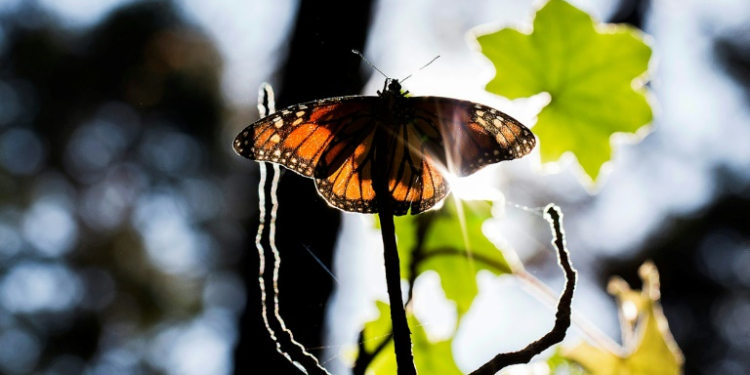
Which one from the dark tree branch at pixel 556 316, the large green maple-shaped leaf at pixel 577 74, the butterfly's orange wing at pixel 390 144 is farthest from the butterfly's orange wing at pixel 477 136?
the large green maple-shaped leaf at pixel 577 74

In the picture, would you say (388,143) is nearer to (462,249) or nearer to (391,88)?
(391,88)

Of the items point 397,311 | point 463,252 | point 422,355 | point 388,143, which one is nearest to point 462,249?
point 463,252

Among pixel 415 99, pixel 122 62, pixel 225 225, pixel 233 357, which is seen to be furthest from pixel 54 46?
pixel 415 99

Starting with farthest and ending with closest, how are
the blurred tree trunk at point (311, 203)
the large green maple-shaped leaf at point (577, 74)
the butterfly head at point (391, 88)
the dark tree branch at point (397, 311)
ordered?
the large green maple-shaped leaf at point (577, 74)
the blurred tree trunk at point (311, 203)
the butterfly head at point (391, 88)
the dark tree branch at point (397, 311)

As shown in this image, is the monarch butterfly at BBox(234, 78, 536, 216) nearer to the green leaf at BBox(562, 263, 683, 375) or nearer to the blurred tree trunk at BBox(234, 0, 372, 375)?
the blurred tree trunk at BBox(234, 0, 372, 375)

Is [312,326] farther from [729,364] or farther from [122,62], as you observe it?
[729,364]

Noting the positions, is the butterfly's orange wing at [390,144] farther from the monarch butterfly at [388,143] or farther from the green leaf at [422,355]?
the green leaf at [422,355]

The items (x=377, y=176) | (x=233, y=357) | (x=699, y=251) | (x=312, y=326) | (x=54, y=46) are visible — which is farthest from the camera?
(x=699, y=251)
